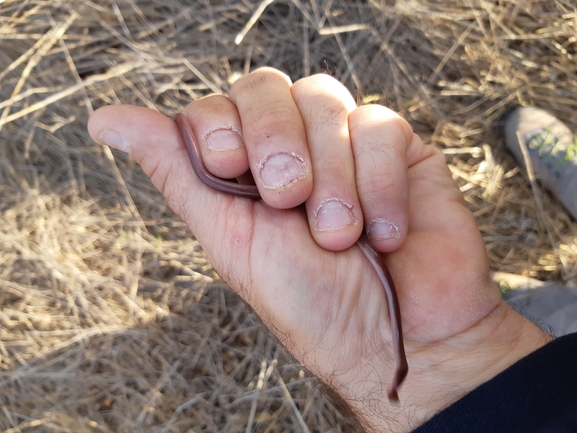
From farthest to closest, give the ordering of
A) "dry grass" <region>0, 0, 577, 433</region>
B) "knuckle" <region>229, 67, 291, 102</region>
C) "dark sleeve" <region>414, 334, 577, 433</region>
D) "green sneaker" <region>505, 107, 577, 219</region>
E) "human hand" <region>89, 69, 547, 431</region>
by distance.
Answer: "green sneaker" <region>505, 107, 577, 219</region>
"dry grass" <region>0, 0, 577, 433</region>
"knuckle" <region>229, 67, 291, 102</region>
"human hand" <region>89, 69, 547, 431</region>
"dark sleeve" <region>414, 334, 577, 433</region>

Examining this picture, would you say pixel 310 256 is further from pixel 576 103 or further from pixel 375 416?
pixel 576 103

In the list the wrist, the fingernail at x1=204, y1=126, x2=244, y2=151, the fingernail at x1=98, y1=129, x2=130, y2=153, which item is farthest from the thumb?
the wrist

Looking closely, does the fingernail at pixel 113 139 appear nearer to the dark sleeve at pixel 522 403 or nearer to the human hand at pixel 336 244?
the human hand at pixel 336 244

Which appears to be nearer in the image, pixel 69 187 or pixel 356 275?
pixel 356 275

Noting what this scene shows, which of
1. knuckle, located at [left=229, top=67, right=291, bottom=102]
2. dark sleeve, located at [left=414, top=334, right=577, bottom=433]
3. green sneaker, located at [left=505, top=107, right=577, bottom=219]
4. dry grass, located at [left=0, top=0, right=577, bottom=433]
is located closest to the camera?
dark sleeve, located at [left=414, top=334, right=577, bottom=433]

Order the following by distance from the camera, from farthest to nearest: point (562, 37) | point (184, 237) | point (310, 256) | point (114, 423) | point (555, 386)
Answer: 1. point (562, 37)
2. point (184, 237)
3. point (114, 423)
4. point (310, 256)
5. point (555, 386)

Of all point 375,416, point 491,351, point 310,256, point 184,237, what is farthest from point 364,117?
point 184,237

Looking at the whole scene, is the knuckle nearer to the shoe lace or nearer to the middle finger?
the middle finger

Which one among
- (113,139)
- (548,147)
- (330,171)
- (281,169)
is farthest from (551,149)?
(113,139)
